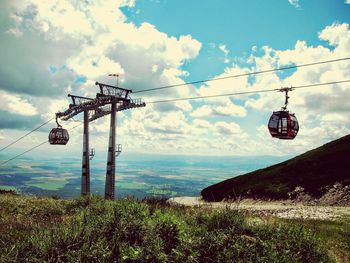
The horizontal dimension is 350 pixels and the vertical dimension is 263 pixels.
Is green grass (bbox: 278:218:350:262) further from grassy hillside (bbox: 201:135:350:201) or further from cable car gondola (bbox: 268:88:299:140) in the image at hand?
grassy hillside (bbox: 201:135:350:201)

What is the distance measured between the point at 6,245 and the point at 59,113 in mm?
36348

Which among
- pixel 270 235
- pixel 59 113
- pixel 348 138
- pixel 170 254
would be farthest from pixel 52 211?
pixel 348 138

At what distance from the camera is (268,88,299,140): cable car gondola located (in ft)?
69.4

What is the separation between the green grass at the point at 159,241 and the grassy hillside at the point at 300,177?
2316 cm

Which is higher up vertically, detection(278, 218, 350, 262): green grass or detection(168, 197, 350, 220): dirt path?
detection(278, 218, 350, 262): green grass

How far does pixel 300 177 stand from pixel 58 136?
3144cm

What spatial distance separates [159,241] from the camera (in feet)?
36.2

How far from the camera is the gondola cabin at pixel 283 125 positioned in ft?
69.4

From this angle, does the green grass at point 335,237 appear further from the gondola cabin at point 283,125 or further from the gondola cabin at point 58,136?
the gondola cabin at point 58,136

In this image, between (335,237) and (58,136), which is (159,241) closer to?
(335,237)

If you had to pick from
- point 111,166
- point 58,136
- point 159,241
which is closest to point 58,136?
point 58,136

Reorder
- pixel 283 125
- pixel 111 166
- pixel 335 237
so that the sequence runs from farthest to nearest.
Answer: pixel 111 166 < pixel 283 125 < pixel 335 237

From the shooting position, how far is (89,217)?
13719mm

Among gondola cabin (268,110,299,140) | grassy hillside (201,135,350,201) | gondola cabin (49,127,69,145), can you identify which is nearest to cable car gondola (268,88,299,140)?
gondola cabin (268,110,299,140)
